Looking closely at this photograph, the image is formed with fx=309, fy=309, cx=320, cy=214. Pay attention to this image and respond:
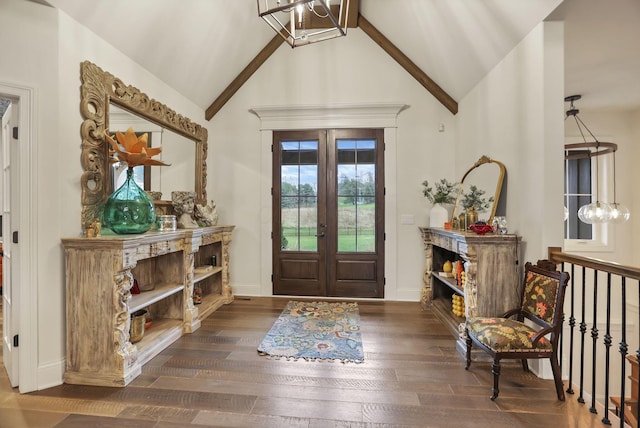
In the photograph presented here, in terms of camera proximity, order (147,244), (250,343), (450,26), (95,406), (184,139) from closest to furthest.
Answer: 1. (95,406)
2. (147,244)
3. (250,343)
4. (450,26)
5. (184,139)

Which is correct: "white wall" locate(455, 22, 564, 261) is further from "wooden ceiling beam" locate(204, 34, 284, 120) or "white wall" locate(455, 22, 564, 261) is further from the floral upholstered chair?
"wooden ceiling beam" locate(204, 34, 284, 120)

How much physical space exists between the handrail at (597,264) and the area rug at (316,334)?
1.69 metres

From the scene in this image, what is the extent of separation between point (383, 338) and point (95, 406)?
7.55 ft

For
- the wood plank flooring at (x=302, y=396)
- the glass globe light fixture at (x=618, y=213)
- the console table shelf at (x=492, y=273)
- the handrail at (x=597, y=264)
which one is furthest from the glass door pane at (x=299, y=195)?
the glass globe light fixture at (x=618, y=213)

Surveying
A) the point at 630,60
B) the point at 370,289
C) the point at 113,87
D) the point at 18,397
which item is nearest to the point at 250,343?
the point at 18,397

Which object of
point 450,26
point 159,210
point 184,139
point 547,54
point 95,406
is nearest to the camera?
point 95,406

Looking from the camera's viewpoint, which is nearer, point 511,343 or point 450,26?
point 511,343

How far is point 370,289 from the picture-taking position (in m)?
4.31

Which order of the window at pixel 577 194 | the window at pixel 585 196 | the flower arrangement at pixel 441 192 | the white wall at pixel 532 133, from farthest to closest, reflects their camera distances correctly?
the window at pixel 577 194 < the window at pixel 585 196 < the flower arrangement at pixel 441 192 < the white wall at pixel 532 133

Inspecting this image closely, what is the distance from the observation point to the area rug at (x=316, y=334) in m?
2.67

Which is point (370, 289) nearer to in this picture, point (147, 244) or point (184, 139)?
point (147, 244)

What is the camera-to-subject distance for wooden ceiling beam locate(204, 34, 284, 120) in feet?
14.0

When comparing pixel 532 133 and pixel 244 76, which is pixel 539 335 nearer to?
pixel 532 133

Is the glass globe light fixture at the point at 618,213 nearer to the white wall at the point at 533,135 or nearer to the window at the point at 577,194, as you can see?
the window at the point at 577,194
